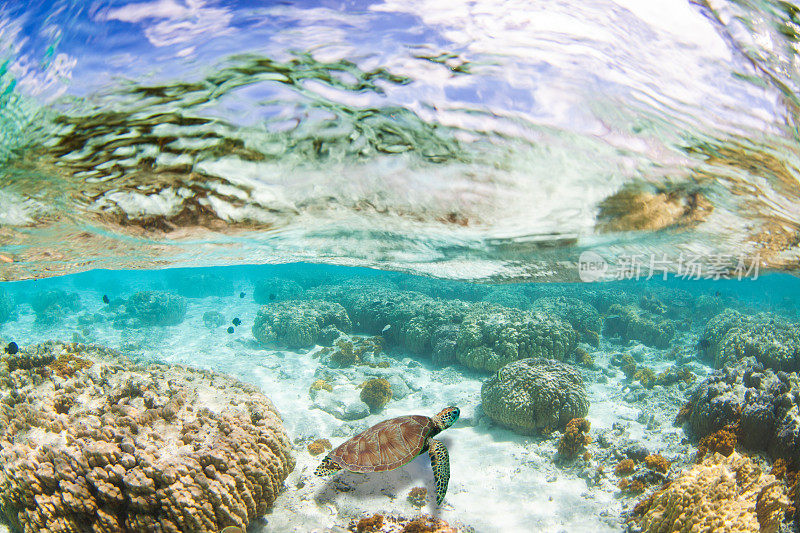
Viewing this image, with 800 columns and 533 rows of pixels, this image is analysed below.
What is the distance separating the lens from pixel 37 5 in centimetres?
315

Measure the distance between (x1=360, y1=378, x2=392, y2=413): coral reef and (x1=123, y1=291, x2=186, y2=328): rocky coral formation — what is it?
1898cm

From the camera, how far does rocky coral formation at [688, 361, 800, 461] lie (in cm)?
612

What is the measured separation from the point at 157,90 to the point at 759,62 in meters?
6.73

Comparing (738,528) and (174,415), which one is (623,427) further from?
(174,415)

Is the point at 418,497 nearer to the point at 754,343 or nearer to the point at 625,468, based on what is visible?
the point at 625,468

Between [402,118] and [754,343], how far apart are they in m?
16.7

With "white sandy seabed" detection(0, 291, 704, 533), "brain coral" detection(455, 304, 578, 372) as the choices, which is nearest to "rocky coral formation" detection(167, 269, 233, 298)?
"white sandy seabed" detection(0, 291, 704, 533)

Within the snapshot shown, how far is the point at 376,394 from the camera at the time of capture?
10203 mm

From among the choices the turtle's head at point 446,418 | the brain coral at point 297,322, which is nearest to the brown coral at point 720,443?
the turtle's head at point 446,418

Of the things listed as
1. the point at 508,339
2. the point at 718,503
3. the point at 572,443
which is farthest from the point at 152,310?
the point at 718,503

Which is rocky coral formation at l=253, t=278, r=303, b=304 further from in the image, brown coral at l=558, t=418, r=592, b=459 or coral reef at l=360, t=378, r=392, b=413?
brown coral at l=558, t=418, r=592, b=459

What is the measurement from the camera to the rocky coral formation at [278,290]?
25188 millimetres

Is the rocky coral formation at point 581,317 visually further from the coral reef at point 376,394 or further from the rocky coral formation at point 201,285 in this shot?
the rocky coral formation at point 201,285

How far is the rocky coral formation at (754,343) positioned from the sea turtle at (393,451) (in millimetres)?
13596
